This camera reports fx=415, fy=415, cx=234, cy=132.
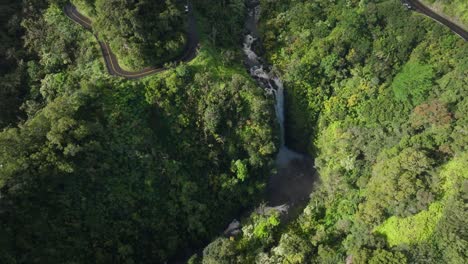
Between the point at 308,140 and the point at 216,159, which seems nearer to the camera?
the point at 216,159

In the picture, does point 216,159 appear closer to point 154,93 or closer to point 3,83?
point 154,93

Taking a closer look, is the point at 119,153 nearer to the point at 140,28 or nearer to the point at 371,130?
the point at 140,28

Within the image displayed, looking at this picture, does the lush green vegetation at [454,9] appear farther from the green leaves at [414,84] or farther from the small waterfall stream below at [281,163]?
the small waterfall stream below at [281,163]

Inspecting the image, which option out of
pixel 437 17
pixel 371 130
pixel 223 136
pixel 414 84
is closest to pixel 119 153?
pixel 223 136

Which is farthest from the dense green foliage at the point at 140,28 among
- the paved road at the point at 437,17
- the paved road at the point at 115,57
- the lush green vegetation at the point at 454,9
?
the lush green vegetation at the point at 454,9

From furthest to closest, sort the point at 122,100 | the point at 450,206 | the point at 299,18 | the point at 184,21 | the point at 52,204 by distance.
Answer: the point at 299,18 < the point at 184,21 < the point at 122,100 < the point at 52,204 < the point at 450,206

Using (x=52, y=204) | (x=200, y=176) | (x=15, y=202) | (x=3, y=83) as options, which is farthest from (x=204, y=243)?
(x=3, y=83)

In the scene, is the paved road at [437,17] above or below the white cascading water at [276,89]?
above
